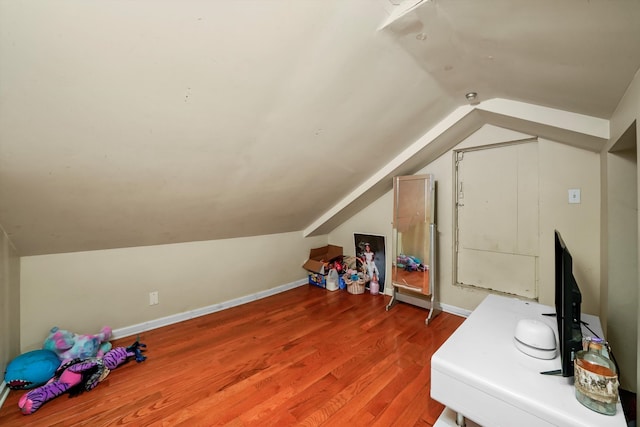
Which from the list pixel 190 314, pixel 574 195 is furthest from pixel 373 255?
pixel 190 314

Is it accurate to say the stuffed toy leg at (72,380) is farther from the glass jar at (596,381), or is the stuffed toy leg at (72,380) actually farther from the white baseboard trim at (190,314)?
the glass jar at (596,381)

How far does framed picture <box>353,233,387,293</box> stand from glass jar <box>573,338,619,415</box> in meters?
2.42

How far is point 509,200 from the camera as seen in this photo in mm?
2439

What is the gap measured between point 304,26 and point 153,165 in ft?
4.05

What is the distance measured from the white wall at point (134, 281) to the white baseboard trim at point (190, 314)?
4 centimetres

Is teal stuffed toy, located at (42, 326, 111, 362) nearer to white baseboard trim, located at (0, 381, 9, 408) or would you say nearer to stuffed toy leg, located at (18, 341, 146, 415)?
stuffed toy leg, located at (18, 341, 146, 415)

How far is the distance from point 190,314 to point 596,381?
307cm

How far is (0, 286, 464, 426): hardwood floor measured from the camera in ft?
4.83

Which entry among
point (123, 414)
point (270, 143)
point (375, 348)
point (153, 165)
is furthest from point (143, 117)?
point (375, 348)

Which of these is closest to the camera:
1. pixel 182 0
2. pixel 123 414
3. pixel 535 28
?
pixel 182 0

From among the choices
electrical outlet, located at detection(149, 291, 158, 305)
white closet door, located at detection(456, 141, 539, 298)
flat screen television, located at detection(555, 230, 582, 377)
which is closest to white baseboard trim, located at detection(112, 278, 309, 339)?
electrical outlet, located at detection(149, 291, 158, 305)

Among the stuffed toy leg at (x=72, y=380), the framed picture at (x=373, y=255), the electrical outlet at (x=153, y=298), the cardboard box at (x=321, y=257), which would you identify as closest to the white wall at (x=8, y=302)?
the stuffed toy leg at (x=72, y=380)

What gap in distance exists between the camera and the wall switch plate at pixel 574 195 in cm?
205

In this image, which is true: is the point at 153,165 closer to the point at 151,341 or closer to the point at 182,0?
the point at 182,0
